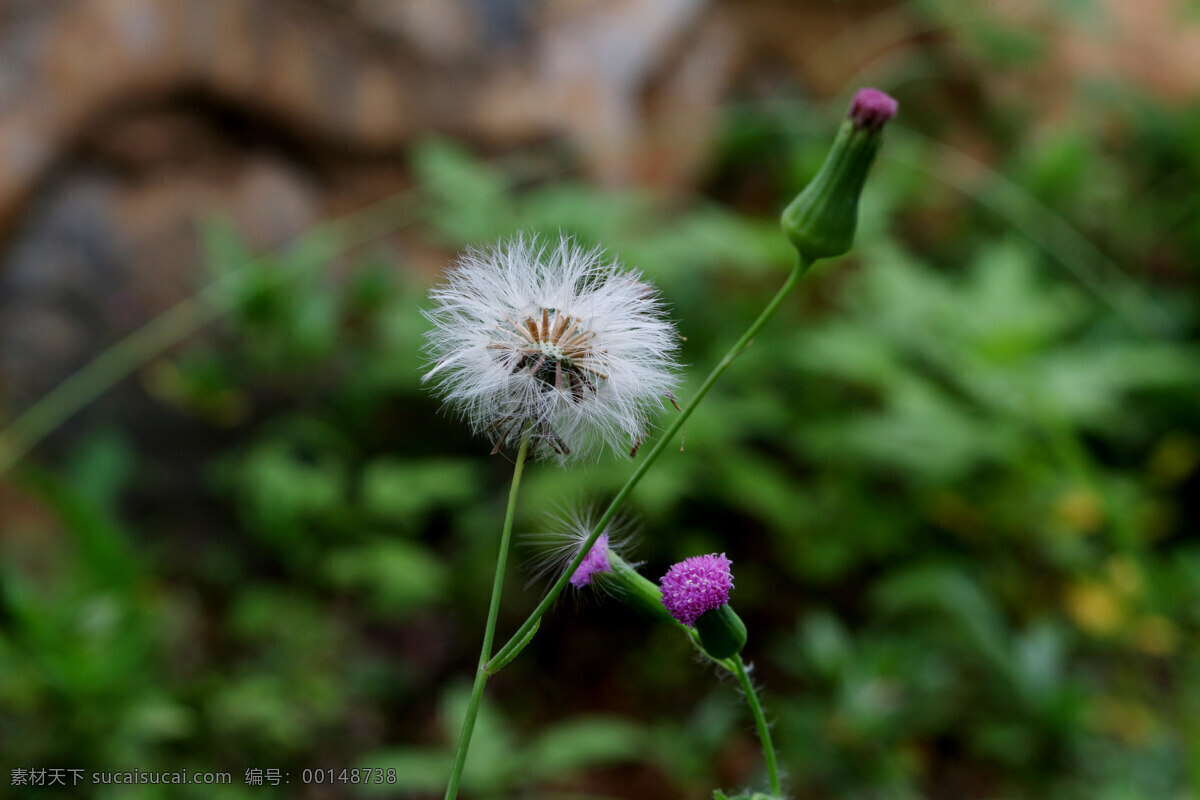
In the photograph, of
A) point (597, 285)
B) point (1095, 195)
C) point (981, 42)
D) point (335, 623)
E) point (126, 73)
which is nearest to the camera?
point (597, 285)

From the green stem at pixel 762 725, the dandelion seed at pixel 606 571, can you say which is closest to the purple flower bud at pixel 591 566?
the dandelion seed at pixel 606 571

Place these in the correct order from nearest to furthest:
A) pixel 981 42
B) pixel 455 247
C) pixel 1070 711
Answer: pixel 1070 711, pixel 455 247, pixel 981 42

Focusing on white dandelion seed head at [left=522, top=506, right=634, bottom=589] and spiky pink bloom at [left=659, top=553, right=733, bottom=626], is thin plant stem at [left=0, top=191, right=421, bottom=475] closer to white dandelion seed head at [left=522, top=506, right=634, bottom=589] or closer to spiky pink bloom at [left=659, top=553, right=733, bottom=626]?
white dandelion seed head at [left=522, top=506, right=634, bottom=589]

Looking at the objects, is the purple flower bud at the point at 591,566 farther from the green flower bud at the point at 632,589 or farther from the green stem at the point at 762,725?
the green stem at the point at 762,725

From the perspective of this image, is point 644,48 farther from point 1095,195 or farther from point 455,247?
point 1095,195

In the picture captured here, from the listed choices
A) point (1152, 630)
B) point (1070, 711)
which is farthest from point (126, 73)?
point (1152, 630)

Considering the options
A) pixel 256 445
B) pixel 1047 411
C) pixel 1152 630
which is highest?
pixel 256 445

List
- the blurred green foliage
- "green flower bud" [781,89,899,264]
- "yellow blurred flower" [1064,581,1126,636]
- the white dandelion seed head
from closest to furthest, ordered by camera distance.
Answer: "green flower bud" [781,89,899,264]
the white dandelion seed head
the blurred green foliage
"yellow blurred flower" [1064,581,1126,636]

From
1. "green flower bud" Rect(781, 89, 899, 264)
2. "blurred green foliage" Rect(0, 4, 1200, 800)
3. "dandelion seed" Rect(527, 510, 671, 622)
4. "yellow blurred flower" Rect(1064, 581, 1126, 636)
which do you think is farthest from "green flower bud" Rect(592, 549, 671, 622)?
"yellow blurred flower" Rect(1064, 581, 1126, 636)
